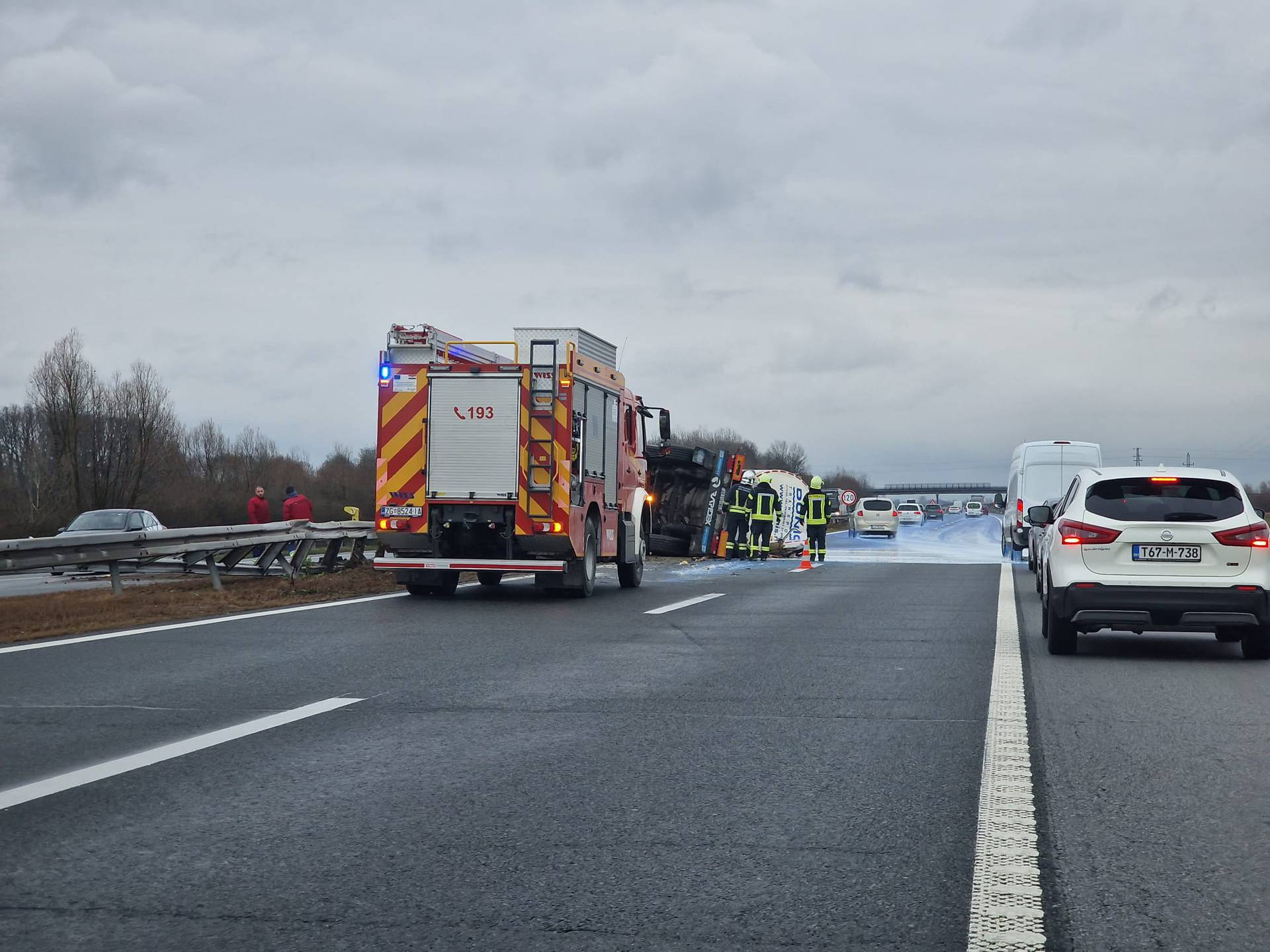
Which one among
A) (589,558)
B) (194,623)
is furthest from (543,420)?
(194,623)

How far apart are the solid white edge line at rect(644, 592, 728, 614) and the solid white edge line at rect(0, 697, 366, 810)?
7.55 meters

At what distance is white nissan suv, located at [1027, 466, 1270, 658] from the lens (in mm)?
11227

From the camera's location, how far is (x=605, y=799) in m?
5.68

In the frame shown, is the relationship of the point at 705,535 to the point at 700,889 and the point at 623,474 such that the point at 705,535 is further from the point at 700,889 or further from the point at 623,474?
the point at 700,889

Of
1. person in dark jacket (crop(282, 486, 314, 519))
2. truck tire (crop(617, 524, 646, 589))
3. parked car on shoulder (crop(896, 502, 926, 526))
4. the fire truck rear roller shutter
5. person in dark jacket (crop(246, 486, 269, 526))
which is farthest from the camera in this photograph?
parked car on shoulder (crop(896, 502, 926, 526))

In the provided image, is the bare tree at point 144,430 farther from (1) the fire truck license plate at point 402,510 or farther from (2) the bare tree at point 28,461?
(1) the fire truck license plate at point 402,510

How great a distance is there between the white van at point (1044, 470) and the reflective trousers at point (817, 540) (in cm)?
418

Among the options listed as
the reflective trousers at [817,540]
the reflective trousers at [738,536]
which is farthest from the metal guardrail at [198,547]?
the reflective trousers at [817,540]

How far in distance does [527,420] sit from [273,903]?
13.1 m

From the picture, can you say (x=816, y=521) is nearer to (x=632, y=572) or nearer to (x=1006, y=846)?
(x=632, y=572)

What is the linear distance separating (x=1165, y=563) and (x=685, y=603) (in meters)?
6.91

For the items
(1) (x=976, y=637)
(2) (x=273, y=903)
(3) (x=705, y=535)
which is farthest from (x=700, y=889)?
(3) (x=705, y=535)

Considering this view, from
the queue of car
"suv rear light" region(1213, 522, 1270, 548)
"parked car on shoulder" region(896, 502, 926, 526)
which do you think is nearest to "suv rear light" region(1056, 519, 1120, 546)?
the queue of car

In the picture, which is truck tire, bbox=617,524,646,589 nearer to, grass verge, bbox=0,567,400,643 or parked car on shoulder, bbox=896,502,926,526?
grass verge, bbox=0,567,400,643
